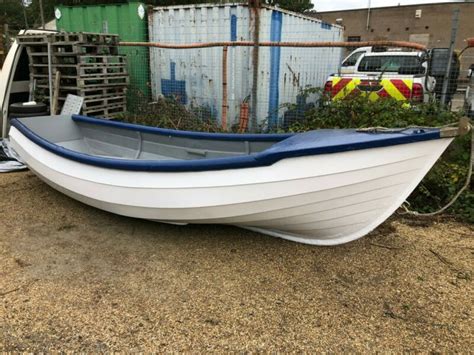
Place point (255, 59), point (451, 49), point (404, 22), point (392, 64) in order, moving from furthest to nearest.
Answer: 1. point (404, 22)
2. point (392, 64)
3. point (255, 59)
4. point (451, 49)

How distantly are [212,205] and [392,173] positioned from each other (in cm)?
132

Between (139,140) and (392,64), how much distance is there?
5989 millimetres

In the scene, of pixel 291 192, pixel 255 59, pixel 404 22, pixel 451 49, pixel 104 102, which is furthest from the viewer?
pixel 404 22

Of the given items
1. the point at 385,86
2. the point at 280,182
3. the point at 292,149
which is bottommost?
the point at 280,182

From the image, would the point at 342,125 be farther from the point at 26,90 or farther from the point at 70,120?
the point at 26,90

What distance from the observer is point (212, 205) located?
300 centimetres

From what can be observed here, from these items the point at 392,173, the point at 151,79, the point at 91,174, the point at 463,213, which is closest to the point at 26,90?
the point at 151,79

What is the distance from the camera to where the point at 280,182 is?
2754 mm

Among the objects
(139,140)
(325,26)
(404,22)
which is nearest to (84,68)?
(139,140)

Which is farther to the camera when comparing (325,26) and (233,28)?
(325,26)

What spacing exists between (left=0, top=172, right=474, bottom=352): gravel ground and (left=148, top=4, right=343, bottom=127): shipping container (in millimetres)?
3191

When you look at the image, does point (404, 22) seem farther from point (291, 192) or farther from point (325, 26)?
point (291, 192)

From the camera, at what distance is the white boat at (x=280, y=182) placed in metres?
2.61

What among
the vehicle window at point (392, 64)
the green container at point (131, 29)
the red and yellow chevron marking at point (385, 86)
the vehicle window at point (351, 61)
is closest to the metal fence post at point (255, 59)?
the red and yellow chevron marking at point (385, 86)
